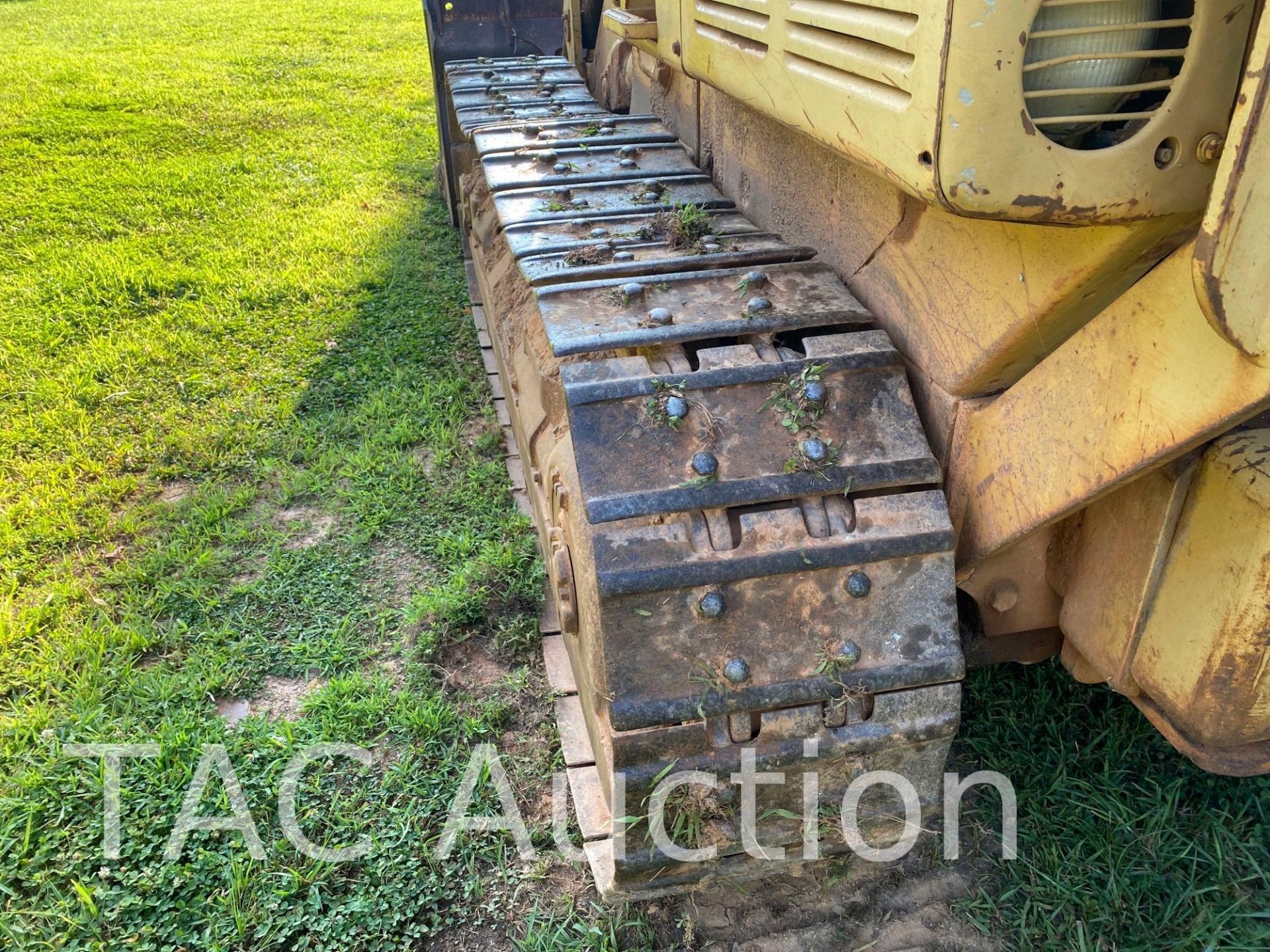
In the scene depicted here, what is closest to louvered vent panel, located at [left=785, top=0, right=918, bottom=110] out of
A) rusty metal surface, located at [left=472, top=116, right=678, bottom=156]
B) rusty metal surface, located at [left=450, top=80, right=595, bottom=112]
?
rusty metal surface, located at [left=472, top=116, right=678, bottom=156]

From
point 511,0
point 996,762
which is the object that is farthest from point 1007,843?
point 511,0

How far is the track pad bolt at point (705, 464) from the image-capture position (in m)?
1.84

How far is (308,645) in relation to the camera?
3.08 m

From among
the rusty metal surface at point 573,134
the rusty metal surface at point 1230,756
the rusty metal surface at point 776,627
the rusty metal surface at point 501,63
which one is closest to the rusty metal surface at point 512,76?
the rusty metal surface at point 501,63

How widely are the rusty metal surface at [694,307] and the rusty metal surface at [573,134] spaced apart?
1169 millimetres

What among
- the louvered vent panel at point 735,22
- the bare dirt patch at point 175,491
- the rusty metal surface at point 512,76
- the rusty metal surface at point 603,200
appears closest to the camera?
the louvered vent panel at point 735,22

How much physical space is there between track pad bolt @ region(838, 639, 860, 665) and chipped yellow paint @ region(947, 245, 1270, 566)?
32 cm

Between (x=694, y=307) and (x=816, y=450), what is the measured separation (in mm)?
483

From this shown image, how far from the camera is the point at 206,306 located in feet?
17.8

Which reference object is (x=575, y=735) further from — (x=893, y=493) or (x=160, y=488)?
(x=160, y=488)

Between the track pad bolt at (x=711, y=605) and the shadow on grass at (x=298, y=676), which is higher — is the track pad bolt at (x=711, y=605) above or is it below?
above

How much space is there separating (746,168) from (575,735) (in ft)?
5.09

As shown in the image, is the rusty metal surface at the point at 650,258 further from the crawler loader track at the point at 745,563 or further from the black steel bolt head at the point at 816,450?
the black steel bolt head at the point at 816,450

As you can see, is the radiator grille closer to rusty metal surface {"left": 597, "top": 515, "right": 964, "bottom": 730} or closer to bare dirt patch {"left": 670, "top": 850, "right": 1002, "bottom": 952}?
rusty metal surface {"left": 597, "top": 515, "right": 964, "bottom": 730}
